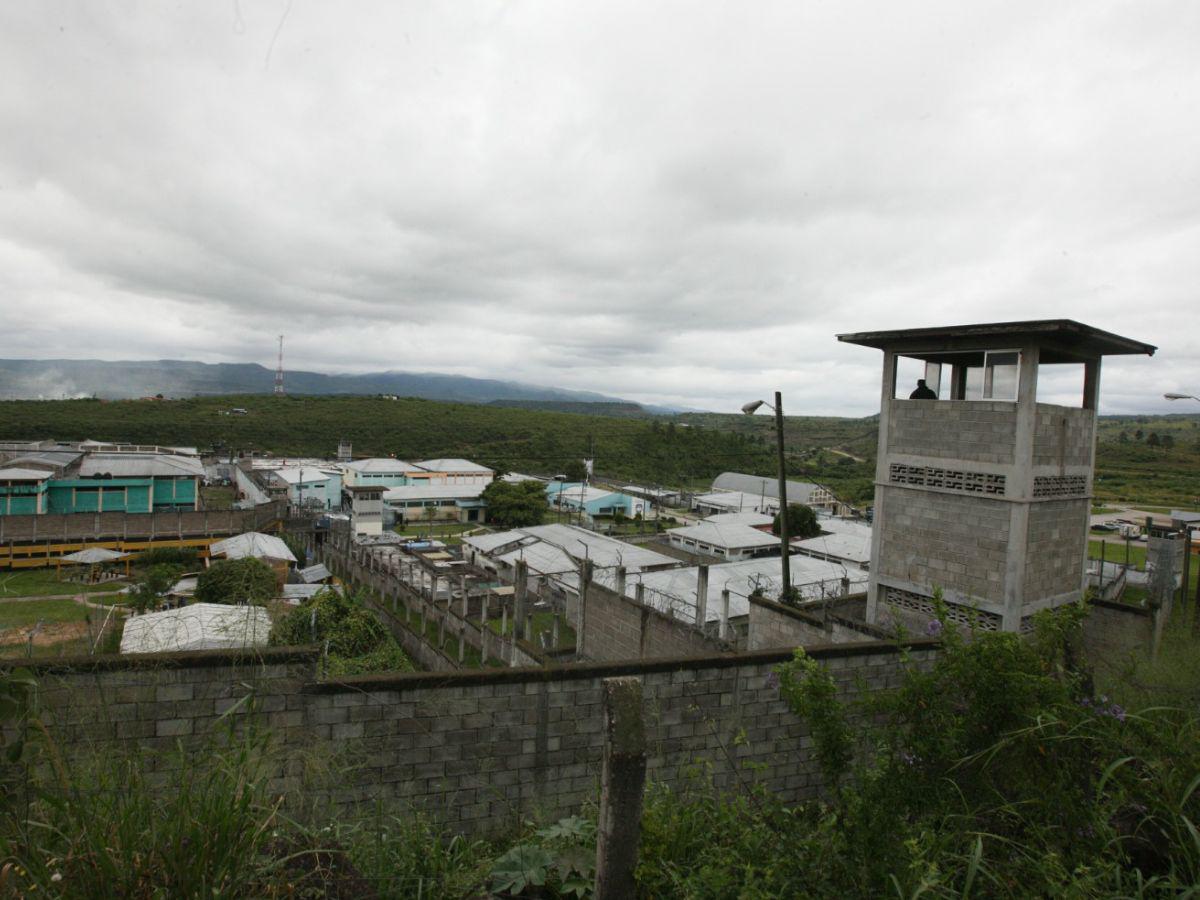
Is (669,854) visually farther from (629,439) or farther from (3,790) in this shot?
(629,439)

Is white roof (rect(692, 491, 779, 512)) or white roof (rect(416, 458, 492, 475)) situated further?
white roof (rect(416, 458, 492, 475))

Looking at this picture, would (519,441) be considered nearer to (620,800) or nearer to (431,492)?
(431,492)

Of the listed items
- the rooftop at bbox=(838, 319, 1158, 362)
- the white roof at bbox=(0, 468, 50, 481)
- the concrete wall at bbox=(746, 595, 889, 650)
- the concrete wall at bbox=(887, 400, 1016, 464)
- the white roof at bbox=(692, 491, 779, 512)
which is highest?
the rooftop at bbox=(838, 319, 1158, 362)

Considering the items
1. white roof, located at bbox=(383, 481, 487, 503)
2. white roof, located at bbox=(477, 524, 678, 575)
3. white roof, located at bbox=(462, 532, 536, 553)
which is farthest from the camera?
white roof, located at bbox=(383, 481, 487, 503)

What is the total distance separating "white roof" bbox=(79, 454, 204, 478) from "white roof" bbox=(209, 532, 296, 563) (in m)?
9.58

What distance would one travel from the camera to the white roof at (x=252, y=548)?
74.7 ft

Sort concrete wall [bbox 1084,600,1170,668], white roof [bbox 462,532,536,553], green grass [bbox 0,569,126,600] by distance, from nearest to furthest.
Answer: concrete wall [bbox 1084,600,1170,668] → green grass [bbox 0,569,126,600] → white roof [bbox 462,532,536,553]

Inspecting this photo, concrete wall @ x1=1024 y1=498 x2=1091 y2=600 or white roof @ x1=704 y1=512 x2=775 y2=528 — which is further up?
concrete wall @ x1=1024 y1=498 x2=1091 y2=600

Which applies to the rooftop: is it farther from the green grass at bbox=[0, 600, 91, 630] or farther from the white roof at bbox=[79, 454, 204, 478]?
the white roof at bbox=[79, 454, 204, 478]

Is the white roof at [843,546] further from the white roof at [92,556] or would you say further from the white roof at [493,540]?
the white roof at [92,556]

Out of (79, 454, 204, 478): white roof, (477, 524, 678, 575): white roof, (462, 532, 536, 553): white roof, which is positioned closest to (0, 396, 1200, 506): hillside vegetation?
(79, 454, 204, 478): white roof

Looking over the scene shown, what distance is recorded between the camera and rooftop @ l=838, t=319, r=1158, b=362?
6996mm

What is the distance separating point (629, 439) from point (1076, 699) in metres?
74.2

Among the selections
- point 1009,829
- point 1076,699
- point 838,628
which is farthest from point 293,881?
point 838,628
